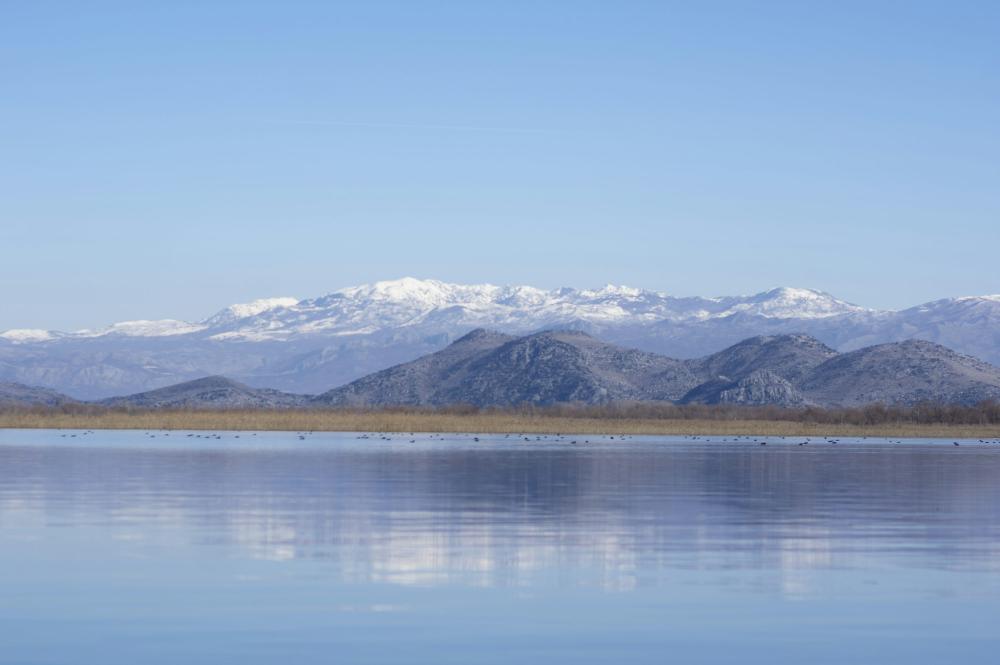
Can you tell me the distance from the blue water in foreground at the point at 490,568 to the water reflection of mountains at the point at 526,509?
0.47 ft

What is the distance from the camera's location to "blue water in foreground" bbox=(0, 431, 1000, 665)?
21.2 meters

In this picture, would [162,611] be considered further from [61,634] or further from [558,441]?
[558,441]

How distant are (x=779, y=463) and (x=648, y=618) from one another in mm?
48242

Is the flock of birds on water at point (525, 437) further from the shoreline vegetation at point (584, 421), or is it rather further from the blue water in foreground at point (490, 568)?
the blue water in foreground at point (490, 568)

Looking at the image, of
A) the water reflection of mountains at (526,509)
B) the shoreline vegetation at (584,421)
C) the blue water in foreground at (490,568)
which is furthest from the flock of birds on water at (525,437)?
the blue water in foreground at (490,568)

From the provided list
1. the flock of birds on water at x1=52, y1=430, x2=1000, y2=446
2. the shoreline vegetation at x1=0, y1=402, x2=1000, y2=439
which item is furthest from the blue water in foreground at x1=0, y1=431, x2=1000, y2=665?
the shoreline vegetation at x1=0, y1=402, x2=1000, y2=439

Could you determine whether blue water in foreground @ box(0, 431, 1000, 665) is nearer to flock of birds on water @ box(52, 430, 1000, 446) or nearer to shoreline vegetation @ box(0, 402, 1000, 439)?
flock of birds on water @ box(52, 430, 1000, 446)

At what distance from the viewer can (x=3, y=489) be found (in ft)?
151

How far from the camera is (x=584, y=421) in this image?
441ft

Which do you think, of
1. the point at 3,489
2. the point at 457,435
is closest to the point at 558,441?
the point at 457,435

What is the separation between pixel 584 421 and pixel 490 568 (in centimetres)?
10618

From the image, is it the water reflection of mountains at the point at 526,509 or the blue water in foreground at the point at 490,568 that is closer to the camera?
the blue water in foreground at the point at 490,568

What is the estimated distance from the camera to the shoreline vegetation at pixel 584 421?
117 m

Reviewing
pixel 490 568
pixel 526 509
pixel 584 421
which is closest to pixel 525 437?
pixel 584 421
